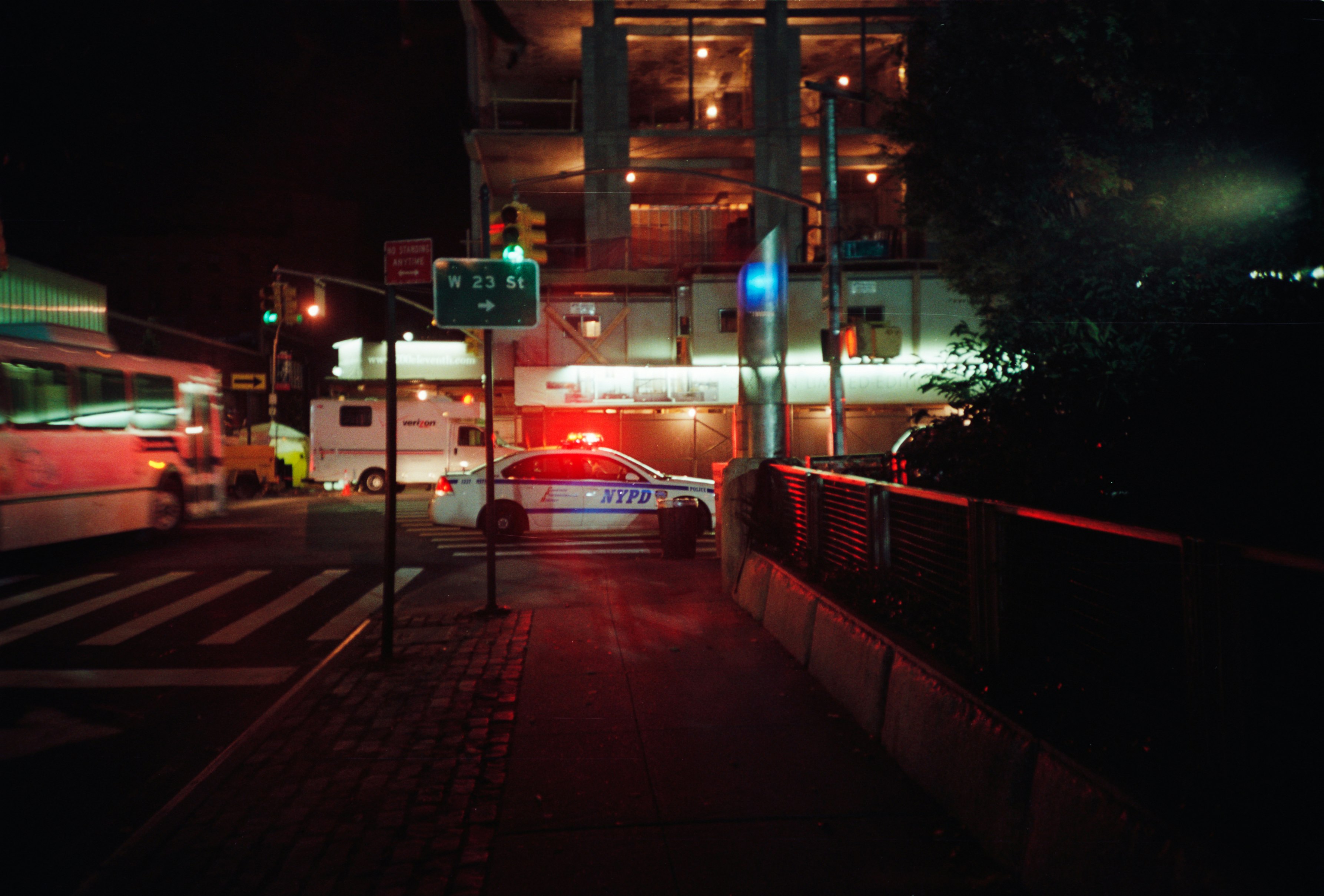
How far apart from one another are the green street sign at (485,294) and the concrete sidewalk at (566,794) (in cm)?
309

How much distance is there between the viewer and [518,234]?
9.67 metres

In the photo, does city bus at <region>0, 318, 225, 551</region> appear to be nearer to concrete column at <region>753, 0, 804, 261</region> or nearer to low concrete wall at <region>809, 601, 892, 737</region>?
low concrete wall at <region>809, 601, 892, 737</region>

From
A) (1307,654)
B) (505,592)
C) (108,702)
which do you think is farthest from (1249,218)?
(108,702)

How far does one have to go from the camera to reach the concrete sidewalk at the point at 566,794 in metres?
3.48

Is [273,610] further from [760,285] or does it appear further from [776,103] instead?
[776,103]

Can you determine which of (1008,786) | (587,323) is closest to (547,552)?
(1008,786)

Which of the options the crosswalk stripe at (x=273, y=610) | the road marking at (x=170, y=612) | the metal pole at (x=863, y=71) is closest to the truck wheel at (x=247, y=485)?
the road marking at (x=170, y=612)

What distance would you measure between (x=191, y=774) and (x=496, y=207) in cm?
3263

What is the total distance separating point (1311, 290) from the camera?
5.48m

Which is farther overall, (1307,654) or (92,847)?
(92,847)

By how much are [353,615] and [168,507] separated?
27.7 ft

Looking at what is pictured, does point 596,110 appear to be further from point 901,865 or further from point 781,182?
point 901,865

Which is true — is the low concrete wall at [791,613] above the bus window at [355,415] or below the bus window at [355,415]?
below

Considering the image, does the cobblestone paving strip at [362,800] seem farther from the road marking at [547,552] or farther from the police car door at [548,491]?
the police car door at [548,491]
